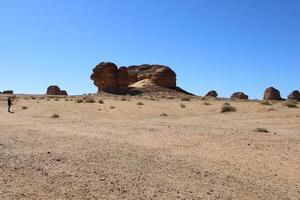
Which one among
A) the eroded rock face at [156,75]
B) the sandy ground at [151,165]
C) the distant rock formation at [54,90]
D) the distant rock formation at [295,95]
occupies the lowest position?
the sandy ground at [151,165]

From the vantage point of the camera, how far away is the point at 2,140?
659 inches

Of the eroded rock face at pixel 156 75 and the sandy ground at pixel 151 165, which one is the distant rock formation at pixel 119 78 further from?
the sandy ground at pixel 151 165

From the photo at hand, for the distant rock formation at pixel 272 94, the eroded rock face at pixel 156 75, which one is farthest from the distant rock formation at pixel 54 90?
the distant rock formation at pixel 272 94

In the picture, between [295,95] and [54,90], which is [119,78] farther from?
[295,95]

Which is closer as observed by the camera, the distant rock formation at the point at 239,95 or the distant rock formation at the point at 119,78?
the distant rock formation at the point at 119,78

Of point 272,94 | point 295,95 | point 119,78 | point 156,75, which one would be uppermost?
point 156,75

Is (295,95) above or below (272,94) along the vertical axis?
above

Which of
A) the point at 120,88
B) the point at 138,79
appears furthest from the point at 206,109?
the point at 138,79

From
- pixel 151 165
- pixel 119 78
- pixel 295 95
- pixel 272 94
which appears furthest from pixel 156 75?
pixel 151 165

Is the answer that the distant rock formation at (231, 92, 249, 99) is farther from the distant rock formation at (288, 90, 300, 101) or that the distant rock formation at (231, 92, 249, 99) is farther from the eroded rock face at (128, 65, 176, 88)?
the eroded rock face at (128, 65, 176, 88)

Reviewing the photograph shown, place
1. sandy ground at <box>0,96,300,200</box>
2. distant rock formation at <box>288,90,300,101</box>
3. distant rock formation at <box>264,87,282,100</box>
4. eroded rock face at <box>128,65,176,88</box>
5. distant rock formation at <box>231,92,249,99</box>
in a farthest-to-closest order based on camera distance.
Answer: distant rock formation at <box>231,92,249,99</box>
distant rock formation at <box>288,90,300,101</box>
distant rock formation at <box>264,87,282,100</box>
eroded rock face at <box>128,65,176,88</box>
sandy ground at <box>0,96,300,200</box>

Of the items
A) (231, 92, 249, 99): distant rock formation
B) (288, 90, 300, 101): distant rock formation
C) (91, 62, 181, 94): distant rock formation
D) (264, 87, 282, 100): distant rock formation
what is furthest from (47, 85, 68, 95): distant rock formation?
(288, 90, 300, 101): distant rock formation

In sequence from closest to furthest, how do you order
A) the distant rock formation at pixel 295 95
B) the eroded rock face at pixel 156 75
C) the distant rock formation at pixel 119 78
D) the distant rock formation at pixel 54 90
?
the distant rock formation at pixel 119 78 < the eroded rock face at pixel 156 75 < the distant rock formation at pixel 295 95 < the distant rock formation at pixel 54 90

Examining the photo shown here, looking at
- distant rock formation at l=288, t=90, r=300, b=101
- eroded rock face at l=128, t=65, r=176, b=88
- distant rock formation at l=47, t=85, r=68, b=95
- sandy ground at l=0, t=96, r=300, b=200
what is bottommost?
sandy ground at l=0, t=96, r=300, b=200
